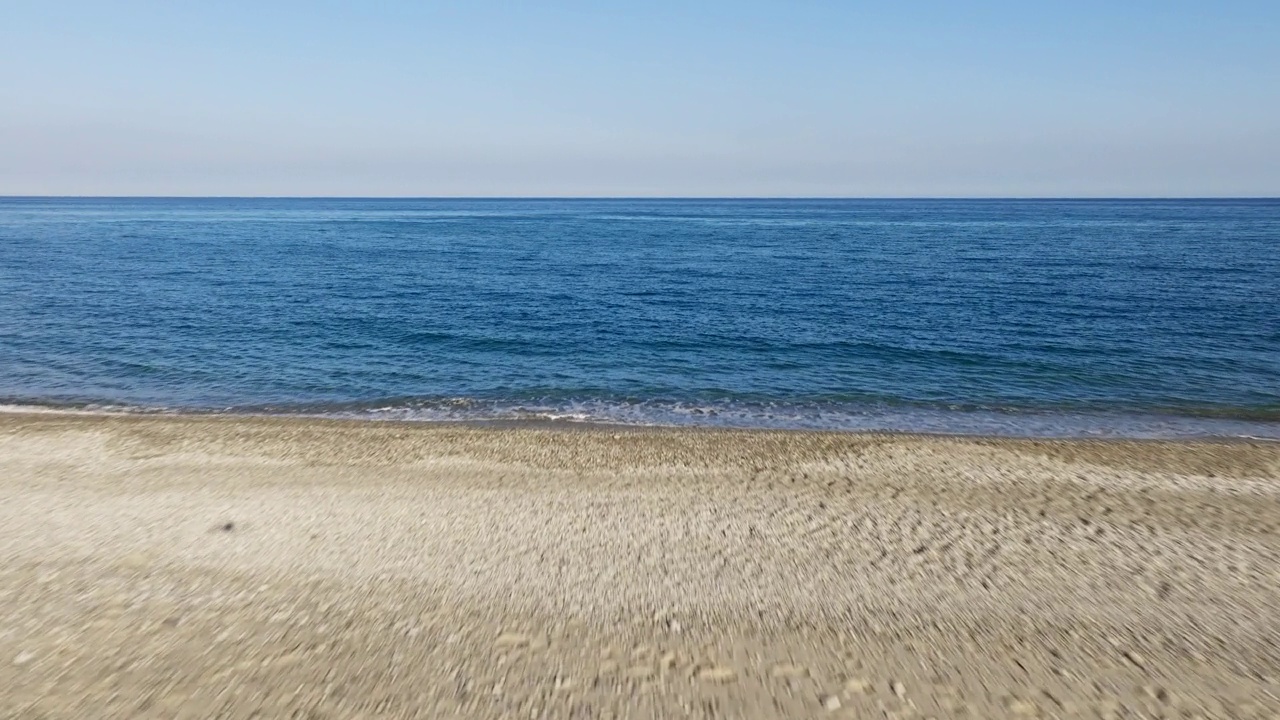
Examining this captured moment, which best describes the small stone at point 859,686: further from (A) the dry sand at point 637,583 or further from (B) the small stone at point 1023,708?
(B) the small stone at point 1023,708

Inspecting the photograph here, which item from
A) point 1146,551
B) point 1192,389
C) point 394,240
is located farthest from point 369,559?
point 394,240

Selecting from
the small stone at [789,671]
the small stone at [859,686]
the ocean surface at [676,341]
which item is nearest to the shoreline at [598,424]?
the ocean surface at [676,341]

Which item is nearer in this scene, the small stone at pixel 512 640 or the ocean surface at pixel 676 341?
the small stone at pixel 512 640

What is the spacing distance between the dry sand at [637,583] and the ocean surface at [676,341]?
5242 mm

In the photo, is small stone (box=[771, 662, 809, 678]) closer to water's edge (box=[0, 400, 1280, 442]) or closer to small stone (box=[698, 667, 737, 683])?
small stone (box=[698, 667, 737, 683])

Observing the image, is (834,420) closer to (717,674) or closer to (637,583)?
(637,583)

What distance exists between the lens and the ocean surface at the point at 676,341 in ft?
70.8

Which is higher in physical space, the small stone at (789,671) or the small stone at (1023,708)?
the small stone at (789,671)

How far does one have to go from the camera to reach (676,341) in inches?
1171

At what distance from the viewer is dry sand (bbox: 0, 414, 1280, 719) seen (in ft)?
25.0

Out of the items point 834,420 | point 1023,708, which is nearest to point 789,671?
point 1023,708

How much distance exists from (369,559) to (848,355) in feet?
68.1

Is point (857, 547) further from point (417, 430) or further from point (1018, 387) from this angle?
point (1018, 387)

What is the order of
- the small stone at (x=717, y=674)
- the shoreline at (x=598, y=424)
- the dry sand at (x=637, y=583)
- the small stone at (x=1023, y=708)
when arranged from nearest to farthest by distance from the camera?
the small stone at (x=1023, y=708)
the dry sand at (x=637, y=583)
the small stone at (x=717, y=674)
the shoreline at (x=598, y=424)
